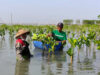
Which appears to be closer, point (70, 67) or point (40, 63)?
point (70, 67)

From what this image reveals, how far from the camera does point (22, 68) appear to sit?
20.0 feet

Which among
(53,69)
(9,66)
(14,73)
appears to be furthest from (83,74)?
(9,66)

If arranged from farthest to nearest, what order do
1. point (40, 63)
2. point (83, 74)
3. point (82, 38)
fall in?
1. point (82, 38)
2. point (40, 63)
3. point (83, 74)

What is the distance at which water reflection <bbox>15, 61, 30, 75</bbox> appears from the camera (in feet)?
18.5

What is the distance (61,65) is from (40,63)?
0.67 metres

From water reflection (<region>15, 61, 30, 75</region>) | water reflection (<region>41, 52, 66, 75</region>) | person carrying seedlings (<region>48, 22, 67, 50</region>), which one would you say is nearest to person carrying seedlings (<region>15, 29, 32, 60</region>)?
water reflection (<region>15, 61, 30, 75</region>)

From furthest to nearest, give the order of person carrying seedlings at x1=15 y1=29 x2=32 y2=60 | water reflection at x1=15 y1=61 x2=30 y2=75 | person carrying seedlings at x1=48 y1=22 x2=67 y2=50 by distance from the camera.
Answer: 1. person carrying seedlings at x1=48 y1=22 x2=67 y2=50
2. person carrying seedlings at x1=15 y1=29 x2=32 y2=60
3. water reflection at x1=15 y1=61 x2=30 y2=75

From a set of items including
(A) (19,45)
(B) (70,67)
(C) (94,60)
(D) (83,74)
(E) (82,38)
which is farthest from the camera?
(E) (82,38)

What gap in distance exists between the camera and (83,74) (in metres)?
5.53

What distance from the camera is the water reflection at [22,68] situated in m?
5.64

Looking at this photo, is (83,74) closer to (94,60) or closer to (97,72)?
(97,72)

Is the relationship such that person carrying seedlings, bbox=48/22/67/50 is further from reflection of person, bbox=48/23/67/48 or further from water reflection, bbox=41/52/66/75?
water reflection, bbox=41/52/66/75

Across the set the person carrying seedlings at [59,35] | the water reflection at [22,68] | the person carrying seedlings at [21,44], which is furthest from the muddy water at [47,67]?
the person carrying seedlings at [59,35]

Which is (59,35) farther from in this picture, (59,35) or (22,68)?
(22,68)
